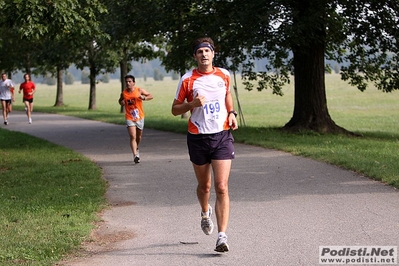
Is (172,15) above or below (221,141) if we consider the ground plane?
above

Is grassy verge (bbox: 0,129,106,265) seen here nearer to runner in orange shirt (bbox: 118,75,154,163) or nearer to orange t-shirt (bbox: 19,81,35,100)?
runner in orange shirt (bbox: 118,75,154,163)

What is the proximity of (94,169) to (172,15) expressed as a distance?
964 centimetres

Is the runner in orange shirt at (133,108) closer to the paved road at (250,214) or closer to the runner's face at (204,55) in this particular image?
the paved road at (250,214)

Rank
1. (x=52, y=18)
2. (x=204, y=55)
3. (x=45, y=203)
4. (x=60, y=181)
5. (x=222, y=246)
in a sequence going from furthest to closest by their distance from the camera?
(x=52, y=18), (x=60, y=181), (x=45, y=203), (x=204, y=55), (x=222, y=246)

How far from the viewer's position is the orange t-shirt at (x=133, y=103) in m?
14.2

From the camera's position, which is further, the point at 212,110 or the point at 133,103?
the point at 133,103

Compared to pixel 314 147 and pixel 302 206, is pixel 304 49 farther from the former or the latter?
pixel 302 206

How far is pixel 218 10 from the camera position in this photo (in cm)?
2130

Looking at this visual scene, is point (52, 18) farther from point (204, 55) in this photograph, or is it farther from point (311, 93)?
point (311, 93)

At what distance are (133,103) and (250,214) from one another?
243 inches

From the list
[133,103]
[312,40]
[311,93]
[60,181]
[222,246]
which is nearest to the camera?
[222,246]

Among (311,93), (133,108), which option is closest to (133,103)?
(133,108)

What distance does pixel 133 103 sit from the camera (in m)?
14.3

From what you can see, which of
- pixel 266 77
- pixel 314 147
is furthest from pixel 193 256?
pixel 266 77
